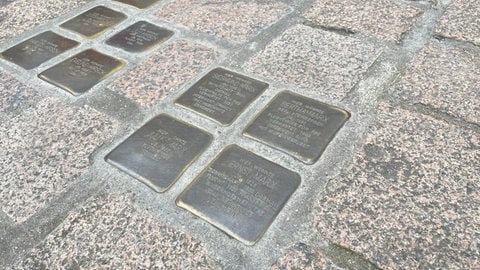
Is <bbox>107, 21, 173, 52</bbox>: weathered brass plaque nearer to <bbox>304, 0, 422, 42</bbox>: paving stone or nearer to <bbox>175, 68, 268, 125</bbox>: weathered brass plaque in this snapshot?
<bbox>175, 68, 268, 125</bbox>: weathered brass plaque

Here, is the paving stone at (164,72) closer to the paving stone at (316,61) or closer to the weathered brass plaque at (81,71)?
the weathered brass plaque at (81,71)

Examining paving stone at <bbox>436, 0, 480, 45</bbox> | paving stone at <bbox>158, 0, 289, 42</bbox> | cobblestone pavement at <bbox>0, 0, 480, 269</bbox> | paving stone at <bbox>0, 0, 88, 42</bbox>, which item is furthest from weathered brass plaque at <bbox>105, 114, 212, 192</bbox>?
paving stone at <bbox>436, 0, 480, 45</bbox>

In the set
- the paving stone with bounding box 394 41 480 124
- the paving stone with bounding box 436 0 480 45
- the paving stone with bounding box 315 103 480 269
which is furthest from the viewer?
the paving stone with bounding box 436 0 480 45

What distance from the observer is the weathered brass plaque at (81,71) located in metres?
1.71

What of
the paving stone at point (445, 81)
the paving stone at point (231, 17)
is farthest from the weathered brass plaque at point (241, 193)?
the paving stone at point (231, 17)

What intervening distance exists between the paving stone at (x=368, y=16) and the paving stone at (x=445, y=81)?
0.18m

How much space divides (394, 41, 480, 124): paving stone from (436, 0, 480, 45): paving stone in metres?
0.10

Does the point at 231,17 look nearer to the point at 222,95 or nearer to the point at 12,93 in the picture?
the point at 222,95

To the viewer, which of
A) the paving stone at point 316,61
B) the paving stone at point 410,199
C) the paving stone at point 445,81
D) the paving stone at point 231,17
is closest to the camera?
the paving stone at point 410,199

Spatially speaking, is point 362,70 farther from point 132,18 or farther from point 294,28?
point 132,18

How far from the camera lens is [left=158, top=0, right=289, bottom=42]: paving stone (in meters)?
1.96

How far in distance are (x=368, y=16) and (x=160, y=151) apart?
122 centimetres

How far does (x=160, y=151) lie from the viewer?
4.51ft

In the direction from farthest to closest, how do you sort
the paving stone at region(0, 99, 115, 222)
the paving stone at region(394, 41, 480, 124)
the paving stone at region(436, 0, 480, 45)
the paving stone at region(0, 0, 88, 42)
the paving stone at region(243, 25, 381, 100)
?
the paving stone at region(0, 0, 88, 42) < the paving stone at region(436, 0, 480, 45) < the paving stone at region(243, 25, 381, 100) < the paving stone at region(394, 41, 480, 124) < the paving stone at region(0, 99, 115, 222)
